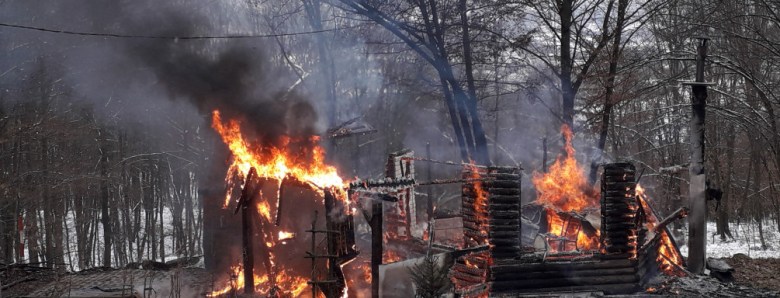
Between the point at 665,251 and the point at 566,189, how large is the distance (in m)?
3.25

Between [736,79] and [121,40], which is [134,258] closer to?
[121,40]

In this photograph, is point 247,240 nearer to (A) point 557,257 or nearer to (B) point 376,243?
(B) point 376,243

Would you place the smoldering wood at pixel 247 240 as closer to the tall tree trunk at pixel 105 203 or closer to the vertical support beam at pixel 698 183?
the vertical support beam at pixel 698 183

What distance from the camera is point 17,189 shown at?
1969 cm

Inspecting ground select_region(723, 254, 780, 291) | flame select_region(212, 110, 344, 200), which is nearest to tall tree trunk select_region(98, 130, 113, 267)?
flame select_region(212, 110, 344, 200)

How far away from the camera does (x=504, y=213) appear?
12750 mm

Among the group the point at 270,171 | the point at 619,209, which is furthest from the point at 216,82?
the point at 619,209

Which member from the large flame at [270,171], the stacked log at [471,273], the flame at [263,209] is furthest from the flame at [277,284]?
the stacked log at [471,273]

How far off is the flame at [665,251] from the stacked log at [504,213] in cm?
352

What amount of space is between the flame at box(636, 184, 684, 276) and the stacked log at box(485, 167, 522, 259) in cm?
352

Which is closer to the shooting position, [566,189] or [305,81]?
[566,189]

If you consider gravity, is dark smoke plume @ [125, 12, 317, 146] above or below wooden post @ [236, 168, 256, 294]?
above

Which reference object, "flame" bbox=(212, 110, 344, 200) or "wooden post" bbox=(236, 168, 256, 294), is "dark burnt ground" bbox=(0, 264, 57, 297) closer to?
"wooden post" bbox=(236, 168, 256, 294)

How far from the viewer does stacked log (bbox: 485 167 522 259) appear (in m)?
12.7
